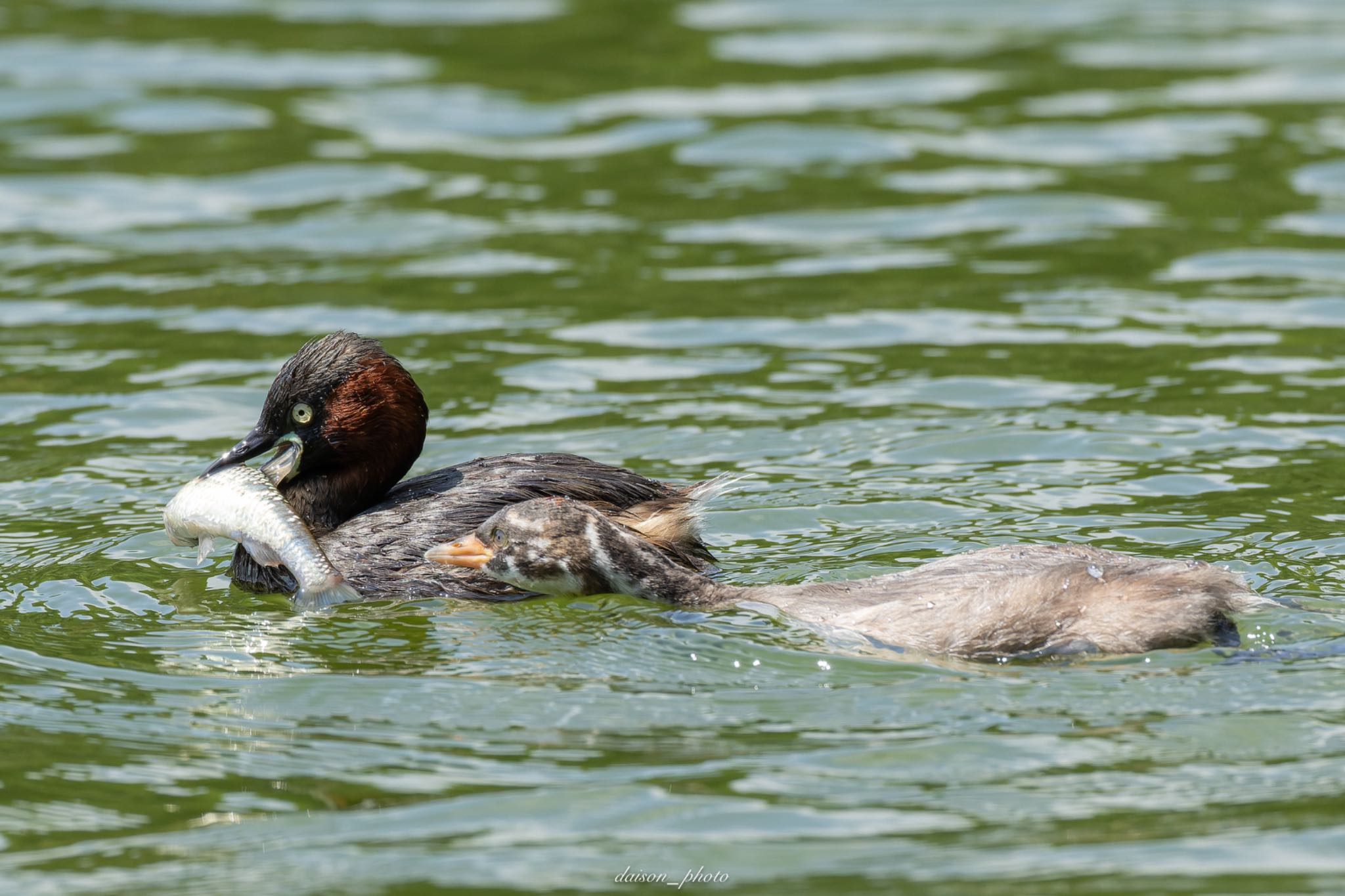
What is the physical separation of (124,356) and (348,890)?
6.52m

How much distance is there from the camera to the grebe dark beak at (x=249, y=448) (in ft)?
25.4

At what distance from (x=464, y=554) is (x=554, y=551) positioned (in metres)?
0.33

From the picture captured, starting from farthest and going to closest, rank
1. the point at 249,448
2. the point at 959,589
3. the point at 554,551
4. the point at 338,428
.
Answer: the point at 249,448 → the point at 338,428 → the point at 554,551 → the point at 959,589

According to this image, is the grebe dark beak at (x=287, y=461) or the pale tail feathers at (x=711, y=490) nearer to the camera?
the pale tail feathers at (x=711, y=490)

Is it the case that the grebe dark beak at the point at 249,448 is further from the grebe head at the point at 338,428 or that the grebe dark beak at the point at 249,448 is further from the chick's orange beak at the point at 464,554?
the chick's orange beak at the point at 464,554

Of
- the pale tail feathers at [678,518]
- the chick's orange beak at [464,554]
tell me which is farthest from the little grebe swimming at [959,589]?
the pale tail feathers at [678,518]

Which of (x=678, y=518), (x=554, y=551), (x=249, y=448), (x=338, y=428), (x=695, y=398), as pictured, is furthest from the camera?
(x=695, y=398)

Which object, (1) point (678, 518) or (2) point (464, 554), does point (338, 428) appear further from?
(1) point (678, 518)

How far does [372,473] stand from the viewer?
25.5 ft

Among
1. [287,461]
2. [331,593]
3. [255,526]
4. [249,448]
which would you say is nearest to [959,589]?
[331,593]

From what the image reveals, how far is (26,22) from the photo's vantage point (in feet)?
58.5

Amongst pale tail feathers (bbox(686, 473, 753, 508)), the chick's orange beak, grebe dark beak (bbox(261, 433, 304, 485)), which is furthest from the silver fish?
pale tail feathers (bbox(686, 473, 753, 508))

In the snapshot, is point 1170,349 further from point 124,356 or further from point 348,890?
point 348,890

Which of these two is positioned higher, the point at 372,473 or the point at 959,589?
the point at 372,473
